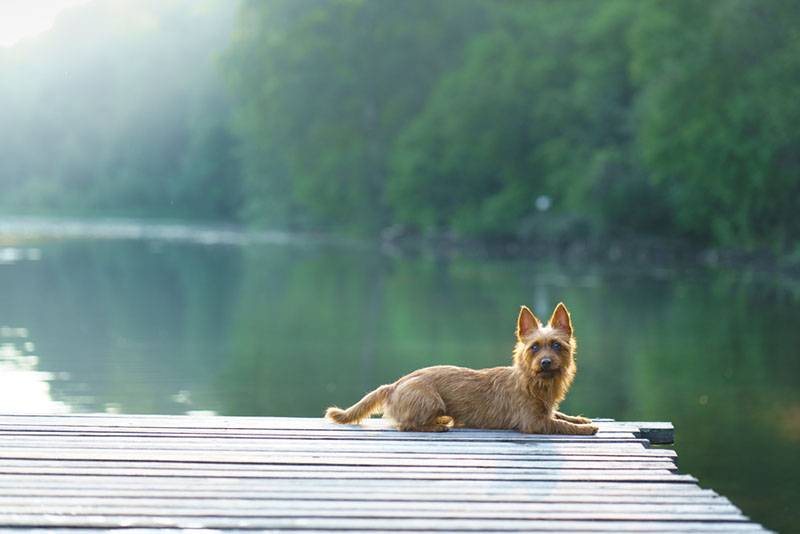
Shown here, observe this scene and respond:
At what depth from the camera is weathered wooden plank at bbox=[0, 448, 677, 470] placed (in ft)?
19.2

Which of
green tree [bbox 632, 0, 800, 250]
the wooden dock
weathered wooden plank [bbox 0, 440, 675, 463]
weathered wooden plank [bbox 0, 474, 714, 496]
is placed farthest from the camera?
green tree [bbox 632, 0, 800, 250]

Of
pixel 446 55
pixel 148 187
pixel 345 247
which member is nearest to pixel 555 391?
pixel 345 247

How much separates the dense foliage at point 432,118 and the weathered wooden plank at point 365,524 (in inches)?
1116

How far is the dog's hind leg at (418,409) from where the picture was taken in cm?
661

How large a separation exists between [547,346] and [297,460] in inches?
55.9

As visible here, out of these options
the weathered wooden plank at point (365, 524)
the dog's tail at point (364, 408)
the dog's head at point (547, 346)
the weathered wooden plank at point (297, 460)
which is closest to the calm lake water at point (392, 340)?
the weathered wooden plank at point (297, 460)

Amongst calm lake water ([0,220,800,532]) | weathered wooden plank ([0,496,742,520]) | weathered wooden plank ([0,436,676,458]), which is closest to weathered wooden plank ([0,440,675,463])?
weathered wooden plank ([0,436,676,458])

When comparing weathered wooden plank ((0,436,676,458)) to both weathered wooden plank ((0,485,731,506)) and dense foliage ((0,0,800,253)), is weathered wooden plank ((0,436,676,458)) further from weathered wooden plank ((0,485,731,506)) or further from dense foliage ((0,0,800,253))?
dense foliage ((0,0,800,253))

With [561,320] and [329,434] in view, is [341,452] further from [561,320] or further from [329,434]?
[561,320]

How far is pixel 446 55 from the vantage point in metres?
53.9

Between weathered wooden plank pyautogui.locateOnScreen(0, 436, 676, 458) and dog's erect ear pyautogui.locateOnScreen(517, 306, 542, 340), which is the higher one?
dog's erect ear pyautogui.locateOnScreen(517, 306, 542, 340)

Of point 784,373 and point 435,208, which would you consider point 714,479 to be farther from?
point 435,208

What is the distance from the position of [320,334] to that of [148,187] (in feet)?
206

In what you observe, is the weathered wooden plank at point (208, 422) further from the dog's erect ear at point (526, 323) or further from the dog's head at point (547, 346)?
the dog's erect ear at point (526, 323)
